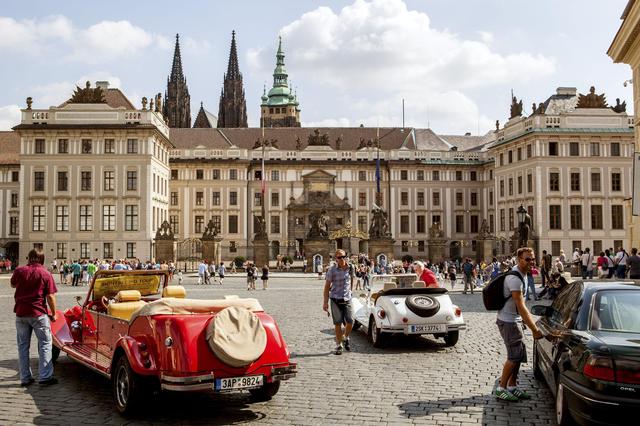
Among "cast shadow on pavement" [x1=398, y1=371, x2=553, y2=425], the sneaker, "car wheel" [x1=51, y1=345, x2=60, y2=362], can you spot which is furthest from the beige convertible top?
"car wheel" [x1=51, y1=345, x2=60, y2=362]

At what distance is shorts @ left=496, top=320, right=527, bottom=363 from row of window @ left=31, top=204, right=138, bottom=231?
161 ft

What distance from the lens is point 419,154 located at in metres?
73.1

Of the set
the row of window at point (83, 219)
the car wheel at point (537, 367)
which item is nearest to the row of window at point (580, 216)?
the row of window at point (83, 219)

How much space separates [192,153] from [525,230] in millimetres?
44208

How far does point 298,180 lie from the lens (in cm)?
7238

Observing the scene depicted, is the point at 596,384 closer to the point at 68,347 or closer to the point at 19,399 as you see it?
the point at 19,399

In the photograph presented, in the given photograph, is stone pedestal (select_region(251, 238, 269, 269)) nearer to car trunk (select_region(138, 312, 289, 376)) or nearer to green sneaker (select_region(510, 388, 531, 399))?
green sneaker (select_region(510, 388, 531, 399))

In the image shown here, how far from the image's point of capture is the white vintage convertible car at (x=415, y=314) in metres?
11.8

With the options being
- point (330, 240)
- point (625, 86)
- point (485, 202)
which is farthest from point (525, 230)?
point (485, 202)

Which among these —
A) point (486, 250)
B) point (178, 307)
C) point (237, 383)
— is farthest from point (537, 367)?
point (486, 250)

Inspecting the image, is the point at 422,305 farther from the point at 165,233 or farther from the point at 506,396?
the point at 165,233

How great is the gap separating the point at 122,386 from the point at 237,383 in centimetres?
140

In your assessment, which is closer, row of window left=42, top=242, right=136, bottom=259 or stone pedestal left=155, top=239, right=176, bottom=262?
stone pedestal left=155, top=239, right=176, bottom=262

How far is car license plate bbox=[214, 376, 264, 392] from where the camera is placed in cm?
689
